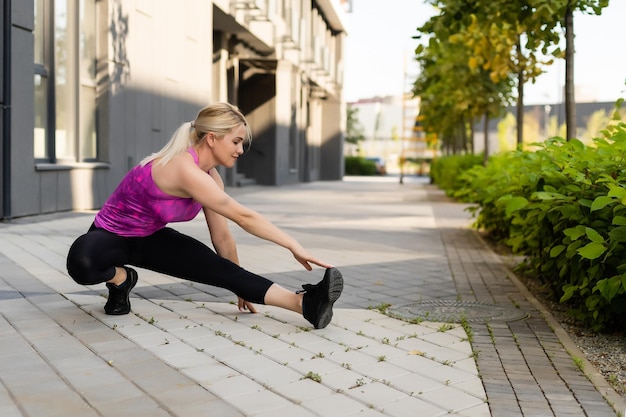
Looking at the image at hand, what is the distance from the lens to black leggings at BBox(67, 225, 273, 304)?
4.63 m

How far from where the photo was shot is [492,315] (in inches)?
216

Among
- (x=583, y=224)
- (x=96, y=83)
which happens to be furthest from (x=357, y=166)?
(x=583, y=224)

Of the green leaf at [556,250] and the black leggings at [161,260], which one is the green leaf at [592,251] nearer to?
the green leaf at [556,250]

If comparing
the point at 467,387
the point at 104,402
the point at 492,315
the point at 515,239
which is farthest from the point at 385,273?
the point at 104,402

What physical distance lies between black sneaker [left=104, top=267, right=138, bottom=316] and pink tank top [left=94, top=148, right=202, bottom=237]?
0.29 m

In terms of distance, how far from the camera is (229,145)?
460 cm

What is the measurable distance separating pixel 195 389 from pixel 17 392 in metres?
0.76

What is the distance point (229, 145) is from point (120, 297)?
125cm

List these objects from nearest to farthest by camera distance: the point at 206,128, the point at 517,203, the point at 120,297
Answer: the point at 206,128, the point at 120,297, the point at 517,203

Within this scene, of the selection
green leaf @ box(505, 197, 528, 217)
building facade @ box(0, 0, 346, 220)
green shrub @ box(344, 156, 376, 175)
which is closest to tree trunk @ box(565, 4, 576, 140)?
green leaf @ box(505, 197, 528, 217)

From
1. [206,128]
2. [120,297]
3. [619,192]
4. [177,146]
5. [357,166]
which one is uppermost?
[357,166]

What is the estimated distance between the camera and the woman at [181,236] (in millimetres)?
4508

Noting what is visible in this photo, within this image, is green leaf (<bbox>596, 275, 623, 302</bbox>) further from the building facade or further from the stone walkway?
the building facade

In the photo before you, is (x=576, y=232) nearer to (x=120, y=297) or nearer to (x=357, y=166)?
(x=120, y=297)
